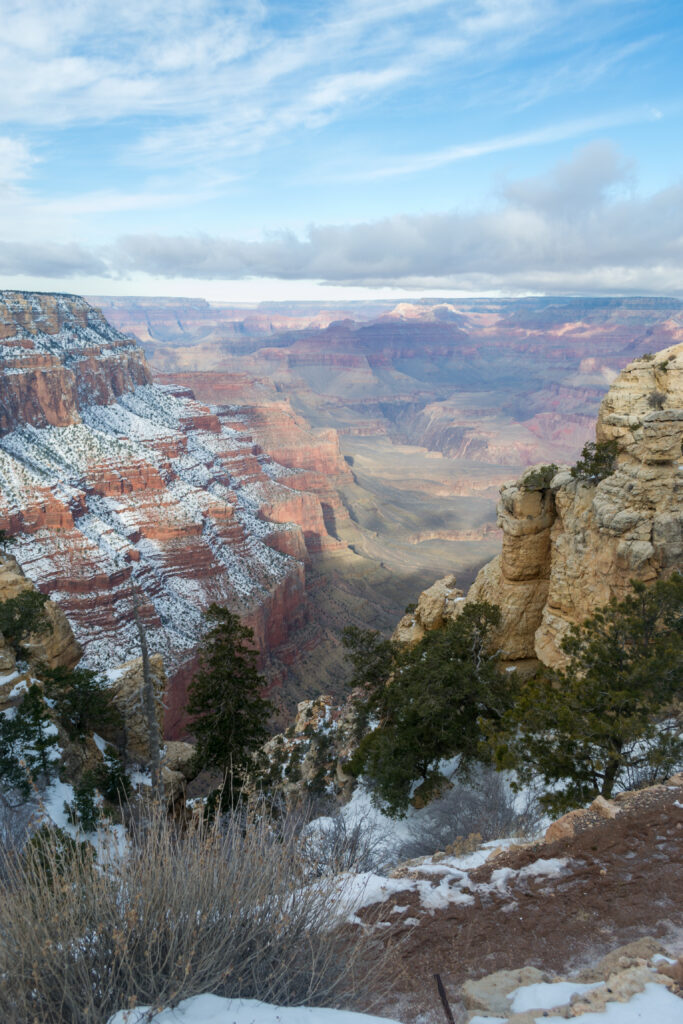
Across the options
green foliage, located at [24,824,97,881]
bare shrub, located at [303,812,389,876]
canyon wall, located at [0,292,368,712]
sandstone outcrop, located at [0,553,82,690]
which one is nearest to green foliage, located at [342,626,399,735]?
bare shrub, located at [303,812,389,876]

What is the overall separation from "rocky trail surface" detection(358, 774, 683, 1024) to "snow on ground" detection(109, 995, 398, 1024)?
1.21 meters

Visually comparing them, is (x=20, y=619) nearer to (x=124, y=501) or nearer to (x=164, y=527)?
(x=164, y=527)

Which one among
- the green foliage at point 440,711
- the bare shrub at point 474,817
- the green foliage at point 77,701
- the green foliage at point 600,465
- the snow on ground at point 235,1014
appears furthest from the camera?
the green foliage at point 77,701

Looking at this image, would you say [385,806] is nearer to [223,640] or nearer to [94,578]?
[223,640]

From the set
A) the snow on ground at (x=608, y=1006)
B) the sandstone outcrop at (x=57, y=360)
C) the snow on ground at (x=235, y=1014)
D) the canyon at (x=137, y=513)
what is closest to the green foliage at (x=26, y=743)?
the snow on ground at (x=235, y=1014)

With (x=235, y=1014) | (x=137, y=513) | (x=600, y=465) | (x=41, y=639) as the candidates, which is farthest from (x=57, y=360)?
(x=235, y=1014)

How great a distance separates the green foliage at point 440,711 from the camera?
15.1m

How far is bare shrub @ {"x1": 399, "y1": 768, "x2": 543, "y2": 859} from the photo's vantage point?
1108 centimetres

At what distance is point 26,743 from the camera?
14750 mm

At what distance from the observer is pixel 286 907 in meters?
5.05

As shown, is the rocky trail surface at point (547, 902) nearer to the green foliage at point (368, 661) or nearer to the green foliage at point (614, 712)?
the green foliage at point (614, 712)

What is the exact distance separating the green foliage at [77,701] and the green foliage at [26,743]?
1.76m

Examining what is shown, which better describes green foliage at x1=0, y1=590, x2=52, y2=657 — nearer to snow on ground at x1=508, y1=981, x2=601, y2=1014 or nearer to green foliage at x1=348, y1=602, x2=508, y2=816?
green foliage at x1=348, y1=602, x2=508, y2=816

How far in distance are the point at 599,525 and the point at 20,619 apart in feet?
58.7
